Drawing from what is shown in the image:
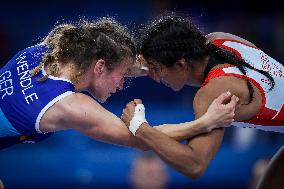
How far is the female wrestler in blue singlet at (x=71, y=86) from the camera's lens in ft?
15.1

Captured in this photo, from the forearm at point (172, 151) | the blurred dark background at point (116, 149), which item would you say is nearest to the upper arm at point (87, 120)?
the forearm at point (172, 151)

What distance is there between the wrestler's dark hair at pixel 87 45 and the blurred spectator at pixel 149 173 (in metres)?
3.48

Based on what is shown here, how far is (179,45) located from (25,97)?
107 centimetres

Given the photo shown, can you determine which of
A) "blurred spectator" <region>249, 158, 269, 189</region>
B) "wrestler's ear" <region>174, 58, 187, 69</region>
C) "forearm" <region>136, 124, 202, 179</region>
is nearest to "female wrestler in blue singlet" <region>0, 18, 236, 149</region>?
A: "forearm" <region>136, 124, 202, 179</region>

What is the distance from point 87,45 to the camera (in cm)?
484

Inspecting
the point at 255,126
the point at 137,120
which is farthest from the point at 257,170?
the point at 137,120

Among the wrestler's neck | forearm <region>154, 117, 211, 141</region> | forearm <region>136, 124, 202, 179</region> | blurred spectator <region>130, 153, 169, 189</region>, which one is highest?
the wrestler's neck

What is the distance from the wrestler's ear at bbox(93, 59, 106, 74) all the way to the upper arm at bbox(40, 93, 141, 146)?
28 centimetres

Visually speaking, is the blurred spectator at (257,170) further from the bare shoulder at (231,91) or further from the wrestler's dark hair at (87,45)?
the wrestler's dark hair at (87,45)

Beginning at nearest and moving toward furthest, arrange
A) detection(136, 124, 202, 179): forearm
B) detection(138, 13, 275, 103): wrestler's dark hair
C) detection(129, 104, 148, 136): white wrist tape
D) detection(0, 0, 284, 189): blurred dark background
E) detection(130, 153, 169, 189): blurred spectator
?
detection(136, 124, 202, 179): forearm → detection(129, 104, 148, 136): white wrist tape → detection(138, 13, 275, 103): wrestler's dark hair → detection(130, 153, 169, 189): blurred spectator → detection(0, 0, 284, 189): blurred dark background

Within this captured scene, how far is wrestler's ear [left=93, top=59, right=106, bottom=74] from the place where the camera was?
15.9ft

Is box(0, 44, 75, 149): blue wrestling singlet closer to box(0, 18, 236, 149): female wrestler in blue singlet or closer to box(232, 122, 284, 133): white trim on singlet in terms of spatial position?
box(0, 18, 236, 149): female wrestler in blue singlet

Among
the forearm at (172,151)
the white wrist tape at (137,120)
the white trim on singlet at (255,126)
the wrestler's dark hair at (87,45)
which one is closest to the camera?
the forearm at (172,151)

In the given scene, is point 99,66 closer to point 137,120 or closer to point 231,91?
point 137,120
